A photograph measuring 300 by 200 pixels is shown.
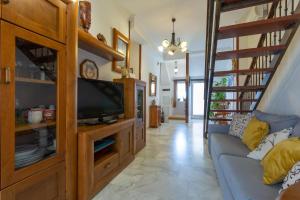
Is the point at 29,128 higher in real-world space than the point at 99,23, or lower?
lower

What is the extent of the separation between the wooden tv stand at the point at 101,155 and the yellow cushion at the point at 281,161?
5.05 feet

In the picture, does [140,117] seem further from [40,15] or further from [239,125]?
[40,15]

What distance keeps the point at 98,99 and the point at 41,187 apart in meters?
1.23

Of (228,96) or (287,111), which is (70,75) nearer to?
(287,111)

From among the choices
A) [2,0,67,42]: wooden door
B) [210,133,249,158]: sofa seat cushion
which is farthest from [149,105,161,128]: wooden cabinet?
[2,0,67,42]: wooden door

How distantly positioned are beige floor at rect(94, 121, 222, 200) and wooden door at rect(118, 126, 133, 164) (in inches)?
6.3

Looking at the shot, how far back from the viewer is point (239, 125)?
9.27 feet

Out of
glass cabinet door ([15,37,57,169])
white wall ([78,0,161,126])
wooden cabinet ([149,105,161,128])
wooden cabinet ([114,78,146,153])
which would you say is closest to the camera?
glass cabinet door ([15,37,57,169])

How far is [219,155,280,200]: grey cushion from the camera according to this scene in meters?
1.13

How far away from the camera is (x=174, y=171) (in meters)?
2.61

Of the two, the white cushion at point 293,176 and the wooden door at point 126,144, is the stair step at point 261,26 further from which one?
the wooden door at point 126,144

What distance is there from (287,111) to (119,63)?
2806mm

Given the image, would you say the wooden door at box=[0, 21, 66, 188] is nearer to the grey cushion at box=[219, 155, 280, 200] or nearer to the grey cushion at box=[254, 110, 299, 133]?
the grey cushion at box=[219, 155, 280, 200]

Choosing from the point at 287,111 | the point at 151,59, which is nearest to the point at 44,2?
the point at 287,111
